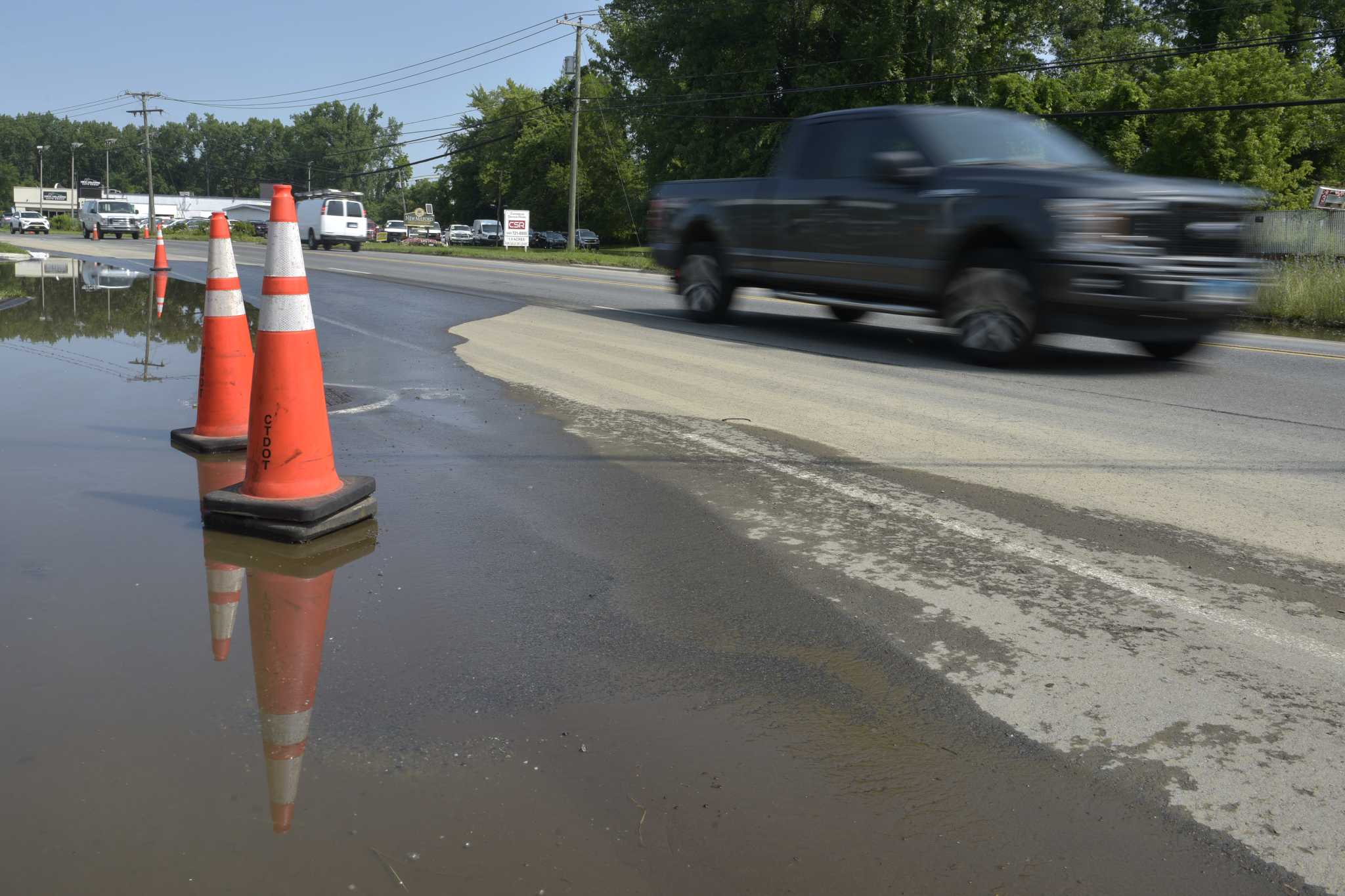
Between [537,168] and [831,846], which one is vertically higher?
[537,168]

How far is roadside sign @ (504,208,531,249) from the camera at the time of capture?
5081 centimetres

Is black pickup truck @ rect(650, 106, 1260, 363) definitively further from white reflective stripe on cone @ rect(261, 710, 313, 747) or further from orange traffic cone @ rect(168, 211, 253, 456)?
white reflective stripe on cone @ rect(261, 710, 313, 747)

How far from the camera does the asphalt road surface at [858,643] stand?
7.86 feet

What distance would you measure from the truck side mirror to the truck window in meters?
0.41

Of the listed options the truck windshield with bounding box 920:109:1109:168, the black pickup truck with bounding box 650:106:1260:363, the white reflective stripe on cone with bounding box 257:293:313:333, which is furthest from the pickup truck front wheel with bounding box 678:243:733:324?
the white reflective stripe on cone with bounding box 257:293:313:333

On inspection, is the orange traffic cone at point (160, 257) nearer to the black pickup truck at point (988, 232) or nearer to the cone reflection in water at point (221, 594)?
the black pickup truck at point (988, 232)

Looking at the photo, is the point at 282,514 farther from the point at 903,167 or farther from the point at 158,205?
the point at 158,205

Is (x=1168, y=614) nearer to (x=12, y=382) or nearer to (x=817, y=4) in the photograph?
(x=12, y=382)

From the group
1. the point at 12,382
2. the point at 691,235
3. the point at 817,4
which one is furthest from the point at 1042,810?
the point at 817,4

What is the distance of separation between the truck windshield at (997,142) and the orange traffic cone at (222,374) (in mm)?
5985

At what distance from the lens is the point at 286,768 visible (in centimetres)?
264

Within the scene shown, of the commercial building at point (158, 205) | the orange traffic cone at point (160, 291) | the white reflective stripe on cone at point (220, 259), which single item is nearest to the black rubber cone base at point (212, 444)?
the white reflective stripe on cone at point (220, 259)

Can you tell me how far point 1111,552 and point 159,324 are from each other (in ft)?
34.8

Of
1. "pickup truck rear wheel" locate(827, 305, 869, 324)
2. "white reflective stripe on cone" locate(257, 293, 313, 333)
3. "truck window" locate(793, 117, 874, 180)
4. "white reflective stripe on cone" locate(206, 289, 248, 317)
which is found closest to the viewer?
"white reflective stripe on cone" locate(257, 293, 313, 333)
